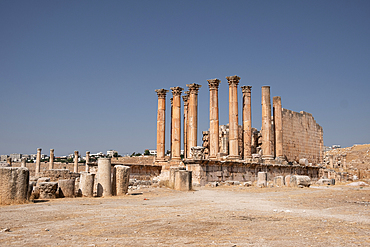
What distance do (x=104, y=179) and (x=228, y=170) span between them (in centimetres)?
1077

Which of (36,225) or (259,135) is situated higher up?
(259,135)

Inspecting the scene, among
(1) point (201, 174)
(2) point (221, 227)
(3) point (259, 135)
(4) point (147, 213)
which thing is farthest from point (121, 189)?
(3) point (259, 135)

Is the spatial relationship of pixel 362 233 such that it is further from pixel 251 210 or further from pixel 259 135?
pixel 259 135

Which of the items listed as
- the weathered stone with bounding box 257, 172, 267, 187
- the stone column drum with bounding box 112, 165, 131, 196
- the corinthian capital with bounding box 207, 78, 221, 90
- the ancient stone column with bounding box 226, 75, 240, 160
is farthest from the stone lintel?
the stone column drum with bounding box 112, 165, 131, 196

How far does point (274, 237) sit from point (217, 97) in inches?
908

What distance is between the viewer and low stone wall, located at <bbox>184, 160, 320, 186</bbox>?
21.4m

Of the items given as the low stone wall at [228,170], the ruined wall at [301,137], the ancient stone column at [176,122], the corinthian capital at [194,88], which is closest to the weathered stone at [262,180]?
the low stone wall at [228,170]

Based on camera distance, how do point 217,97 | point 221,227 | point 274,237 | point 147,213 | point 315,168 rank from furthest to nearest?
point 315,168 → point 217,97 → point 147,213 → point 221,227 → point 274,237

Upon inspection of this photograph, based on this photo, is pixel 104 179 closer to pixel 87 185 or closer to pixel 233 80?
pixel 87 185

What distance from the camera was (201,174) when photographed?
69.7ft

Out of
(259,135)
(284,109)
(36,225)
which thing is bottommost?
(36,225)

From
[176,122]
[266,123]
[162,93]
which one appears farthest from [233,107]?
[162,93]

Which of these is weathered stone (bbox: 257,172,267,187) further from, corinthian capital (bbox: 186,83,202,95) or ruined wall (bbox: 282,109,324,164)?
ruined wall (bbox: 282,109,324,164)

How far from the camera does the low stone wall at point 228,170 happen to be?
70.2 ft
